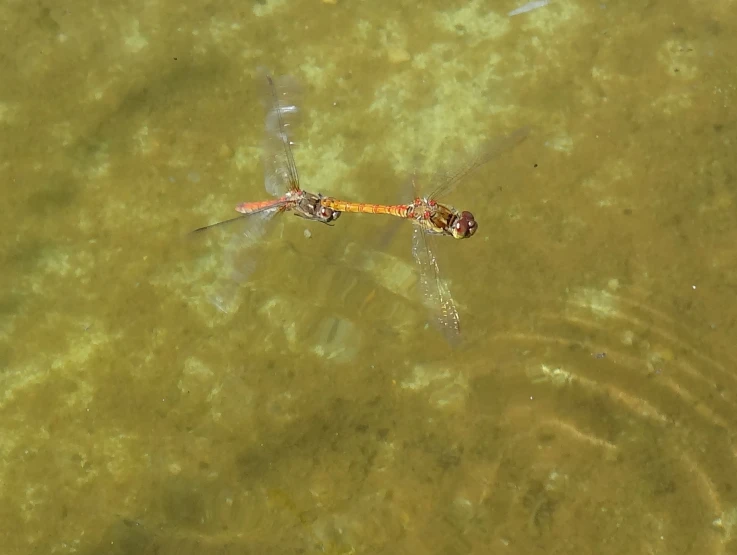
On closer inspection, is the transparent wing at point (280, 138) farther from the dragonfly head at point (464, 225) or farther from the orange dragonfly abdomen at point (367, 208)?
the dragonfly head at point (464, 225)

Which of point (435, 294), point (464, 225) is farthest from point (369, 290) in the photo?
point (464, 225)

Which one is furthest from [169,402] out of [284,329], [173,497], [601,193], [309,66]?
[601,193]

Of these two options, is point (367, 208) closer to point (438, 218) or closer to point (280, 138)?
point (438, 218)

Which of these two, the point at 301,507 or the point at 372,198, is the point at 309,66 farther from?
the point at 301,507

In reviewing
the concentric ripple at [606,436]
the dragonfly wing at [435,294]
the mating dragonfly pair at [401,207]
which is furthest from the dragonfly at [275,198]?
the concentric ripple at [606,436]

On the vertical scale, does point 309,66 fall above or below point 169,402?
above

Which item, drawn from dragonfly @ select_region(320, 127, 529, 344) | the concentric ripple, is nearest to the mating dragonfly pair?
dragonfly @ select_region(320, 127, 529, 344)

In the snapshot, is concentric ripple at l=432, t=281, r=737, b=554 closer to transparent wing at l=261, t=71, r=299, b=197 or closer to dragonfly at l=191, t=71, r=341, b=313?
dragonfly at l=191, t=71, r=341, b=313

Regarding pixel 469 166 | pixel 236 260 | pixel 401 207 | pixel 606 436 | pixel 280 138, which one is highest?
pixel 280 138
